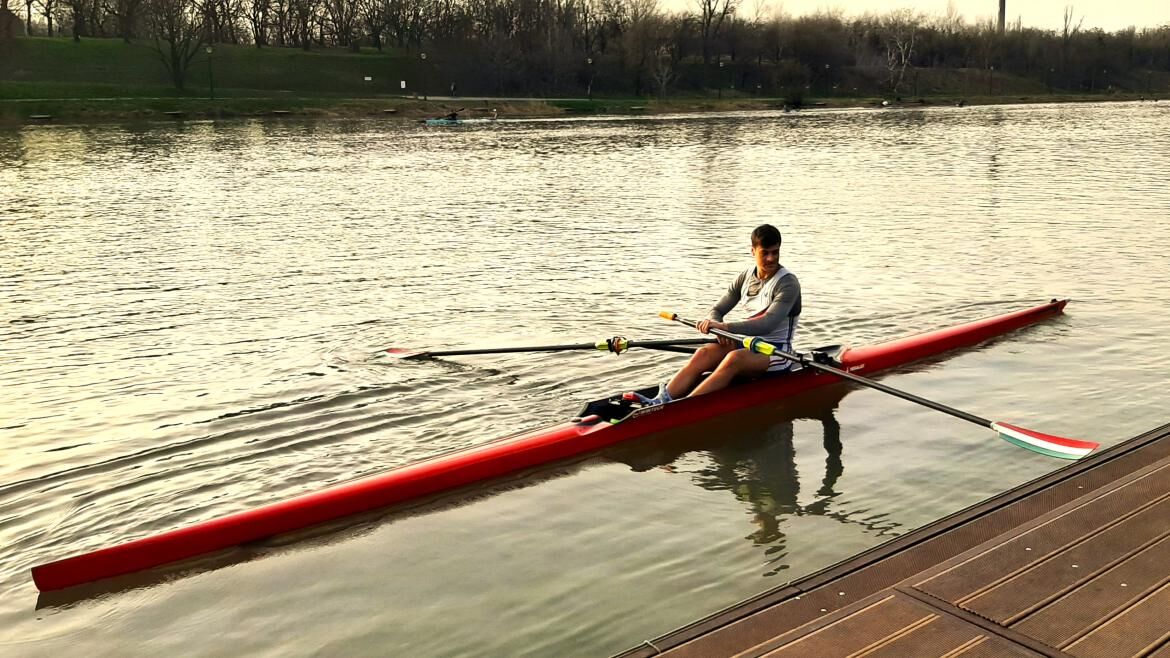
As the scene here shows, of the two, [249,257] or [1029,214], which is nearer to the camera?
[249,257]

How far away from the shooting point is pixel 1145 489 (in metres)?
6.00

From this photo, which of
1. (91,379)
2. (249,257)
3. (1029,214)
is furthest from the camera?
(1029,214)

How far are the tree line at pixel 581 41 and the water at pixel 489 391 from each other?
59.5 m

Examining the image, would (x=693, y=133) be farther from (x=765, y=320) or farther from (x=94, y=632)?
(x=94, y=632)

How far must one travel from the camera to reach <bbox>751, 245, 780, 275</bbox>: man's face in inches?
318

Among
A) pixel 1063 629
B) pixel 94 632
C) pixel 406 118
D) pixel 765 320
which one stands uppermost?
pixel 406 118

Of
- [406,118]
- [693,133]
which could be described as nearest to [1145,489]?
[693,133]

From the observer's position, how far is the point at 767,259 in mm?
8148

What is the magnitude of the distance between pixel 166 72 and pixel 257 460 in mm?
74966

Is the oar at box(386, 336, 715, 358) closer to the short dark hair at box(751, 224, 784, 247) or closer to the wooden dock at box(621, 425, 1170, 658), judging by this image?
the short dark hair at box(751, 224, 784, 247)

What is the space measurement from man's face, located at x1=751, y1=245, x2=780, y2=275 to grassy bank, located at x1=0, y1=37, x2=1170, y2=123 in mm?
51970

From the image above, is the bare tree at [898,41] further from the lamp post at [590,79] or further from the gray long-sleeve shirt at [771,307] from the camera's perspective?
the gray long-sleeve shirt at [771,307]

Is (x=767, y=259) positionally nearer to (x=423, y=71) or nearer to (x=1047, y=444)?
(x=1047, y=444)

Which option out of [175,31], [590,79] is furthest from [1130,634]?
[590,79]
